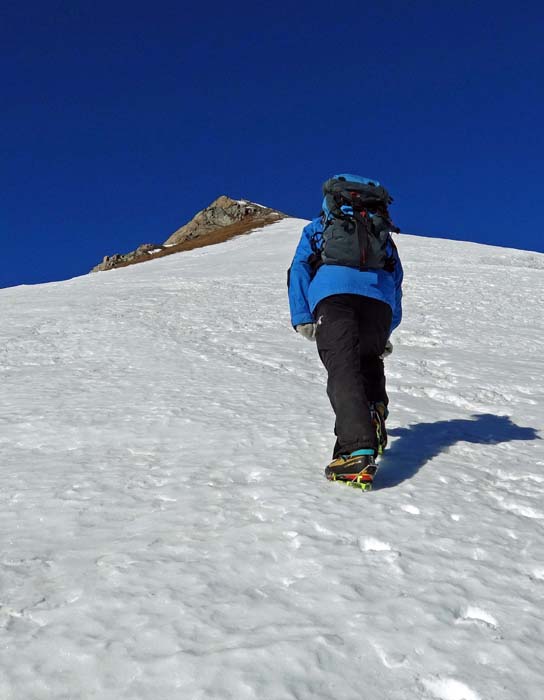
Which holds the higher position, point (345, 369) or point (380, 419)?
point (345, 369)

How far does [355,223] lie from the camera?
14.0ft

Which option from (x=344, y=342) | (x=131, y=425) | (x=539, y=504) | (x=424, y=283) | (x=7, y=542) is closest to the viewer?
(x=7, y=542)

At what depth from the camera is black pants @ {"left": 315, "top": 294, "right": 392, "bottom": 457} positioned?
3992 mm

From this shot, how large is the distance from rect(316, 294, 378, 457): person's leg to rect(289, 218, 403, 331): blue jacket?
0.24ft

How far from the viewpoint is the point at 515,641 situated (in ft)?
7.48

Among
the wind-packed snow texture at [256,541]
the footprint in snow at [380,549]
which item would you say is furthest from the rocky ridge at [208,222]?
the footprint in snow at [380,549]

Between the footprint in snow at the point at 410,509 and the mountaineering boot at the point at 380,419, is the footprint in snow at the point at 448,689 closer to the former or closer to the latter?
the footprint in snow at the point at 410,509

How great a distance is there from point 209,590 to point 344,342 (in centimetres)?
211

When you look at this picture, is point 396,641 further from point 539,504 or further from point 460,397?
point 460,397

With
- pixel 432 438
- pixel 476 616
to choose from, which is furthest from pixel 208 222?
pixel 476 616

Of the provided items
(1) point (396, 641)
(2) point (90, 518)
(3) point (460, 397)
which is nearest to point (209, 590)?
(1) point (396, 641)

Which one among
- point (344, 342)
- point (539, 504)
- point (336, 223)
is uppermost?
point (336, 223)

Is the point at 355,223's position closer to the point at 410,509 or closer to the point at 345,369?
the point at 345,369

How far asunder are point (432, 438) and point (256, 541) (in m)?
2.76
